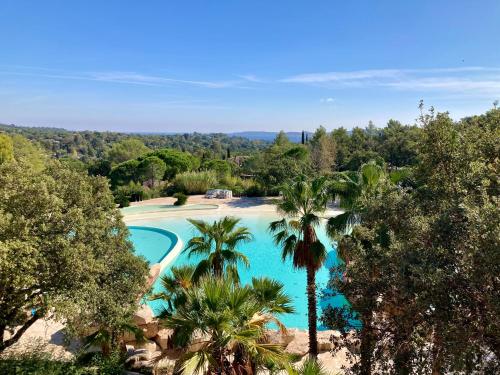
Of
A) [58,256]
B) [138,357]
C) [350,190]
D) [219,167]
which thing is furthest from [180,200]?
[58,256]

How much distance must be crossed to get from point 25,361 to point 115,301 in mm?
2014

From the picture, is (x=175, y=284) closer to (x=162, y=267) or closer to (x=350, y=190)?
(x=350, y=190)

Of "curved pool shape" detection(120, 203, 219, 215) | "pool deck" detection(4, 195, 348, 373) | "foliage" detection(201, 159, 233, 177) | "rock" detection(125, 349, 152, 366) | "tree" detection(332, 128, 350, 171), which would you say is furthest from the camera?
"tree" detection(332, 128, 350, 171)

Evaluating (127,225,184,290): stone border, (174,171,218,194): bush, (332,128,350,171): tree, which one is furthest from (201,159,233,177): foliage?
(127,225,184,290): stone border

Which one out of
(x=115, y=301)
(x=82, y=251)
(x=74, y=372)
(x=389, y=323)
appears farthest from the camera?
(x=115, y=301)

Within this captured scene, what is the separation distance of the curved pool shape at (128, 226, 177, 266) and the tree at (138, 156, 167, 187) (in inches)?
678

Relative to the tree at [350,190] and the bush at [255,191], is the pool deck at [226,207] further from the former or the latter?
the tree at [350,190]

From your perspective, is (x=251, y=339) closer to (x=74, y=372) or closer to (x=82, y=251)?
(x=82, y=251)

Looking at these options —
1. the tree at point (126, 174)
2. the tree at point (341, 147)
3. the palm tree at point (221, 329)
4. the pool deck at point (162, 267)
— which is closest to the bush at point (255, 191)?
the pool deck at point (162, 267)

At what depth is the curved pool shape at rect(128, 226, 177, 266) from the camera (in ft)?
62.7

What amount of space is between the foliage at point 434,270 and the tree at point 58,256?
14.1 ft

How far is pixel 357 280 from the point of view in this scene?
18.1 feet

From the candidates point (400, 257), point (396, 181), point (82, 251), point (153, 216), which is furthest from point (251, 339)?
point (153, 216)

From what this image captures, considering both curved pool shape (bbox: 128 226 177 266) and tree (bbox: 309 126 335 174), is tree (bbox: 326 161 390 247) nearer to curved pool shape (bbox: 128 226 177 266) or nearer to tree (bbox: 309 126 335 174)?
curved pool shape (bbox: 128 226 177 266)
